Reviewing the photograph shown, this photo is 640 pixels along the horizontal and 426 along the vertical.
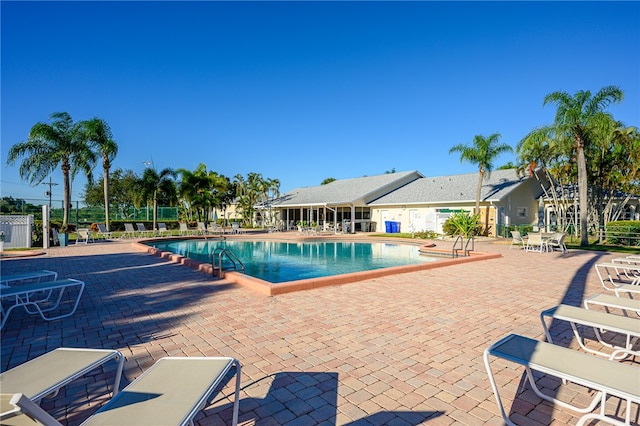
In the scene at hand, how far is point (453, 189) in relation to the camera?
2658 centimetres

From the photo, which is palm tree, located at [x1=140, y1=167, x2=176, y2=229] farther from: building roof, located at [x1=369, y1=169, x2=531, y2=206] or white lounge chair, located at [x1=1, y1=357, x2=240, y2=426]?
white lounge chair, located at [x1=1, y1=357, x2=240, y2=426]

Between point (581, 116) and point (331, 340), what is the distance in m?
20.3

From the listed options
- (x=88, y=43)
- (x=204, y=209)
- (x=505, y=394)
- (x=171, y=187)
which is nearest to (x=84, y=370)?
(x=505, y=394)

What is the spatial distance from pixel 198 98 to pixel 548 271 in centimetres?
2240

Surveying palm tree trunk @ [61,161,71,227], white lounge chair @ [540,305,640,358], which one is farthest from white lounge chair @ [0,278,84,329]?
palm tree trunk @ [61,161,71,227]

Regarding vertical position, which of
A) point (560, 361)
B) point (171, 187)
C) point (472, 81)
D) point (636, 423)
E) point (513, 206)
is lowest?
point (636, 423)

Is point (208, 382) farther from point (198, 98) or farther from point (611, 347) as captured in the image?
point (198, 98)

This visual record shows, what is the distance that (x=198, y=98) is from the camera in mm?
22750

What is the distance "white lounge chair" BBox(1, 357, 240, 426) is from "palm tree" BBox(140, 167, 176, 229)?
97.9 feet

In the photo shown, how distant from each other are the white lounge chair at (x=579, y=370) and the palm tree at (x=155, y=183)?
101 feet

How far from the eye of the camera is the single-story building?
2375 centimetres

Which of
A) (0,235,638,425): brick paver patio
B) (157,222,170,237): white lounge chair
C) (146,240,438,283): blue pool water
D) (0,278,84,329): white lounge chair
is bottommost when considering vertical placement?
(146,240,438,283): blue pool water

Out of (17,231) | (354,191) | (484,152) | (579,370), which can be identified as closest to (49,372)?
(579,370)

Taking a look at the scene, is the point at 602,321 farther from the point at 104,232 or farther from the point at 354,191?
the point at 354,191
